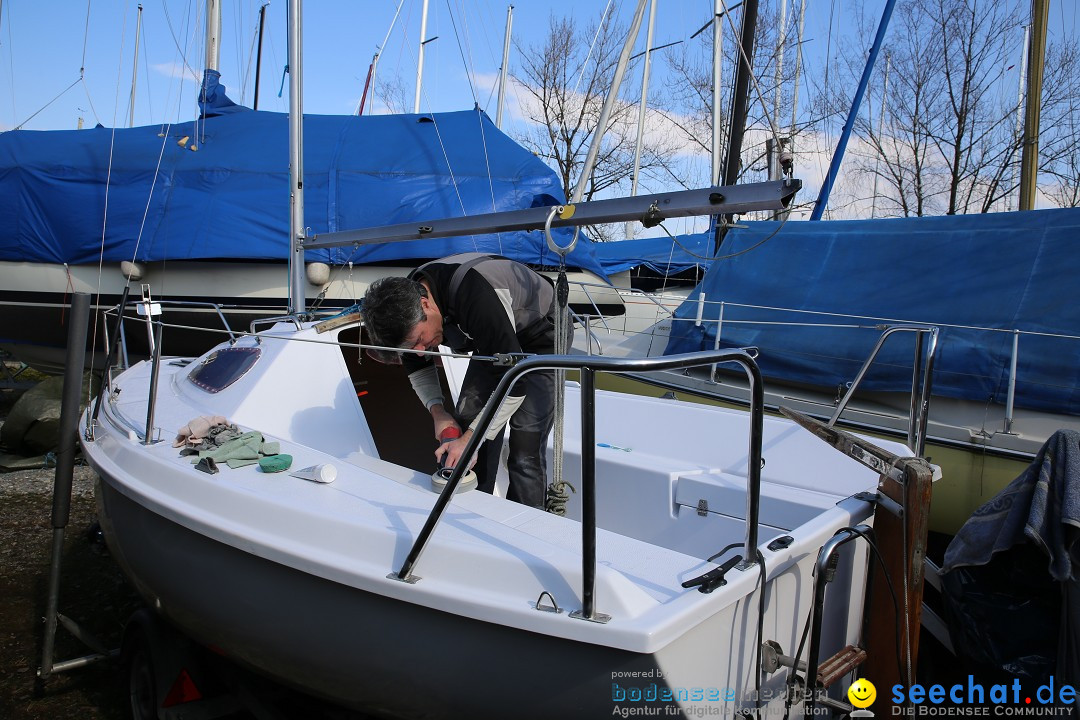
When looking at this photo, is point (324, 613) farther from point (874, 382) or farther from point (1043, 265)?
point (1043, 265)

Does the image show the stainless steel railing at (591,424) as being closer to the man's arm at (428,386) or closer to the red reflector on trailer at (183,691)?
the man's arm at (428,386)

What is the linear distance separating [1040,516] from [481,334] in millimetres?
1820

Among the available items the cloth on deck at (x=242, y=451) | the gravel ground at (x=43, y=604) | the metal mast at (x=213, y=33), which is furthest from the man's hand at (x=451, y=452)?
the metal mast at (x=213, y=33)

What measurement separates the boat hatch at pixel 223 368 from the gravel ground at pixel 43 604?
1202 mm

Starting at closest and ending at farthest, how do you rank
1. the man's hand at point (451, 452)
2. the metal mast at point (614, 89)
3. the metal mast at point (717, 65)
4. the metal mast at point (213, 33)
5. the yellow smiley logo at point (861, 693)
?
the yellow smiley logo at point (861, 693) < the man's hand at point (451, 452) < the metal mast at point (614, 89) < the metal mast at point (717, 65) < the metal mast at point (213, 33)

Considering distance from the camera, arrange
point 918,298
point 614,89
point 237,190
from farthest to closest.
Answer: point 237,190 < point 918,298 < point 614,89

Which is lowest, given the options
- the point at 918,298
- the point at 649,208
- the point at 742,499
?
the point at 742,499

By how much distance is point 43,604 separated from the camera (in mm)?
3354

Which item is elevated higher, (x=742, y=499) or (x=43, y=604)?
(x=742, y=499)

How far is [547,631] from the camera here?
147 cm

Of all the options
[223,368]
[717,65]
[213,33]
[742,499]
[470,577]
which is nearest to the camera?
[470,577]

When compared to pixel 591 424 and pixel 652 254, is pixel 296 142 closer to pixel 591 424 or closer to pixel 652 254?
pixel 591 424

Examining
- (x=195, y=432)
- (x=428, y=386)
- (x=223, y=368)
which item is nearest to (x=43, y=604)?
(x=223, y=368)

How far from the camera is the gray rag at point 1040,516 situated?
6.61 feet
